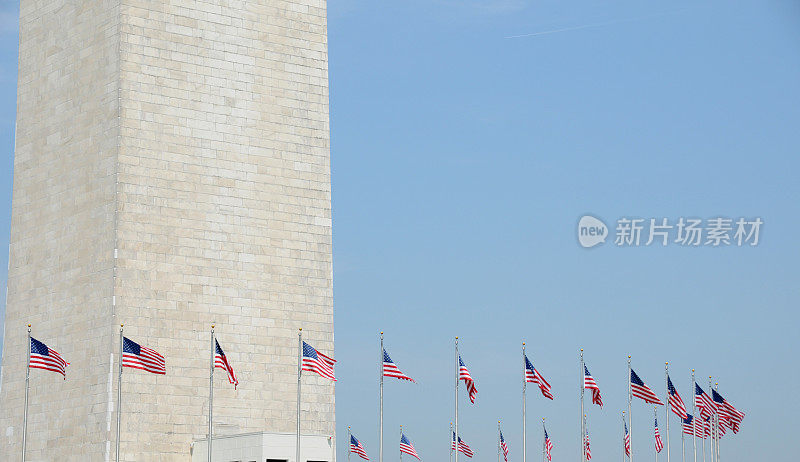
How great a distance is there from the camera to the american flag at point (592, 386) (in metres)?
55.0

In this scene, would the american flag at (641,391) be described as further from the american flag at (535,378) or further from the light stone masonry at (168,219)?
the light stone masonry at (168,219)

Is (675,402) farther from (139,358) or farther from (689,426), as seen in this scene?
(139,358)

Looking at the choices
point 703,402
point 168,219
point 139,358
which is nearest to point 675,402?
point 703,402

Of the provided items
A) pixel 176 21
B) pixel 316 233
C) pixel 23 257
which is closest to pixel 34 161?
pixel 23 257

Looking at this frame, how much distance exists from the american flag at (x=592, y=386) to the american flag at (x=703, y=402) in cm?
509

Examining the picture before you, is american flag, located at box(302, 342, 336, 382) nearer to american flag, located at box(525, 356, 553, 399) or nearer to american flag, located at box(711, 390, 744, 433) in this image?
american flag, located at box(525, 356, 553, 399)

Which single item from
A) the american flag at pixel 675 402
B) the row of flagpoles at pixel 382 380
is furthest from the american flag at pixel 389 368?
the american flag at pixel 675 402

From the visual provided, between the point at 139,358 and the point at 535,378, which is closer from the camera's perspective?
the point at 139,358

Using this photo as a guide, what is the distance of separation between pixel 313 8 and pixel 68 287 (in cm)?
1609

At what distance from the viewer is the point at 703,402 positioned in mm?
57844

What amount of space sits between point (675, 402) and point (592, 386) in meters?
4.32

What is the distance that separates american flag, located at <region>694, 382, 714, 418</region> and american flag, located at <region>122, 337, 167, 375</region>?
79.8 ft

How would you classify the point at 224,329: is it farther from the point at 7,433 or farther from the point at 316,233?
the point at 7,433

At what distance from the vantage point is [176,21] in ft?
178
